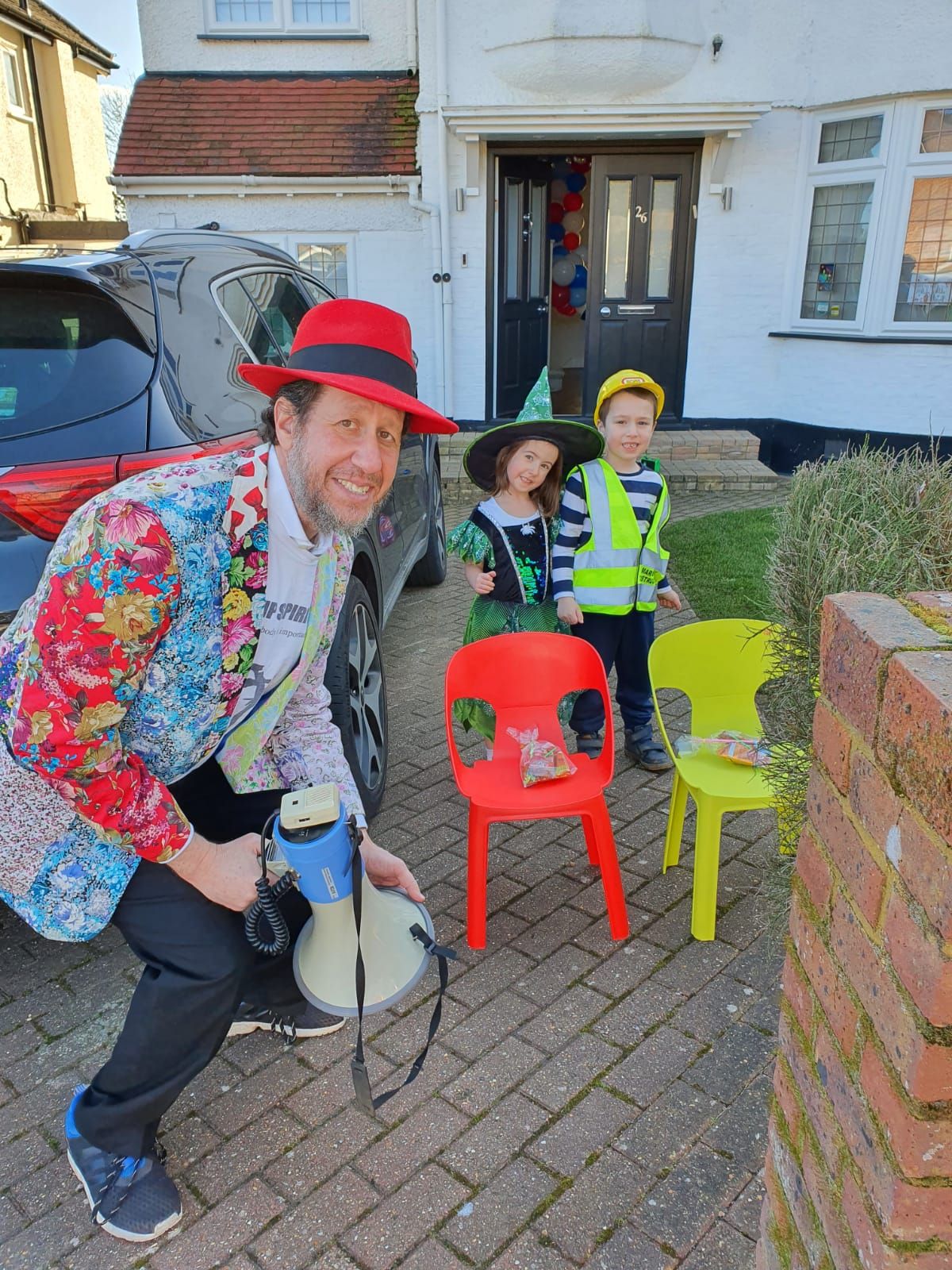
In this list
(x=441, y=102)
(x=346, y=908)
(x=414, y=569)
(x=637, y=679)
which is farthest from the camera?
(x=441, y=102)

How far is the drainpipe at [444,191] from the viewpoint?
344 inches

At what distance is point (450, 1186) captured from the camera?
2059 mm

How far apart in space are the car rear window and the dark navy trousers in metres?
1.93

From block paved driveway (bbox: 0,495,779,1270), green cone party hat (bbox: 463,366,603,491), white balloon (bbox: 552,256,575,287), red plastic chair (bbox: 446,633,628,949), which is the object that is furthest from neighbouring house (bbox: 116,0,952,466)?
block paved driveway (bbox: 0,495,779,1270)

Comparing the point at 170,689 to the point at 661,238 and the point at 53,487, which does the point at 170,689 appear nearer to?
the point at 53,487

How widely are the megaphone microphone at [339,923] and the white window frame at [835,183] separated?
8876mm

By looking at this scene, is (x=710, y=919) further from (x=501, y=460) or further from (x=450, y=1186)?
(x=501, y=460)

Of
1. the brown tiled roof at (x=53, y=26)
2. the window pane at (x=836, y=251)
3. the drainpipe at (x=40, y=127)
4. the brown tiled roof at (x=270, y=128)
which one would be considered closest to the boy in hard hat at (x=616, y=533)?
the window pane at (x=836, y=251)

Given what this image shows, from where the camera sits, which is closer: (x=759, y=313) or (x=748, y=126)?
(x=748, y=126)

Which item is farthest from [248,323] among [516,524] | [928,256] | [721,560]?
[928,256]

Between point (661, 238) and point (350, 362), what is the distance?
905cm

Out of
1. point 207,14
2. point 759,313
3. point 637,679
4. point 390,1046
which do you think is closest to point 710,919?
point 390,1046

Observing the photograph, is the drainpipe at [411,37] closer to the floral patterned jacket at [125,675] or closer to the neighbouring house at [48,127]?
the neighbouring house at [48,127]

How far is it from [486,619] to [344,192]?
771cm
